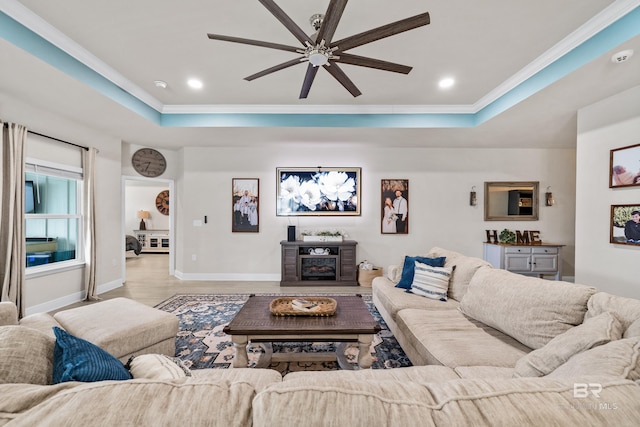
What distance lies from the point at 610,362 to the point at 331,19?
2.13 m

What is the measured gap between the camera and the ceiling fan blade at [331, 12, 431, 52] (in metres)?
1.69

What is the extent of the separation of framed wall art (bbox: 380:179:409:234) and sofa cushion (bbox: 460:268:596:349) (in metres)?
2.97

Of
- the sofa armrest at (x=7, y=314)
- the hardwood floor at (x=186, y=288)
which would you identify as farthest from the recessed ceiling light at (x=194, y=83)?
the hardwood floor at (x=186, y=288)

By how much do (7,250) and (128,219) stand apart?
6.47 m

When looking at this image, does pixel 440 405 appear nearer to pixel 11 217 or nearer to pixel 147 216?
pixel 11 217

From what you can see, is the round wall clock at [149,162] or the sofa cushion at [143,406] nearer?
the sofa cushion at [143,406]

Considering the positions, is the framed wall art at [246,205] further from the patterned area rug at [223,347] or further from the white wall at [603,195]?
the white wall at [603,195]

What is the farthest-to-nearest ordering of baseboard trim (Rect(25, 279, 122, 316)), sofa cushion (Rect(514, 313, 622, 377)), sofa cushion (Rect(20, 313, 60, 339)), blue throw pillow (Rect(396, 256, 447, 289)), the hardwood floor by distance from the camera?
1. the hardwood floor
2. baseboard trim (Rect(25, 279, 122, 316))
3. blue throw pillow (Rect(396, 256, 447, 289))
4. sofa cushion (Rect(20, 313, 60, 339))
5. sofa cushion (Rect(514, 313, 622, 377))

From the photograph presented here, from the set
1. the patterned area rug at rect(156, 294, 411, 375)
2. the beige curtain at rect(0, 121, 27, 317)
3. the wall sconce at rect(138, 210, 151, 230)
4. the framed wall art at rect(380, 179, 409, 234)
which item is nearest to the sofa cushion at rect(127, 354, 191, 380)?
the patterned area rug at rect(156, 294, 411, 375)

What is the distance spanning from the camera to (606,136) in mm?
3033

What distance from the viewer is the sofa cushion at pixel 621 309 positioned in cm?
126

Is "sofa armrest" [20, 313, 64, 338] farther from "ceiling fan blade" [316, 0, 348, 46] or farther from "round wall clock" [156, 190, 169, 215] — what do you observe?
"round wall clock" [156, 190, 169, 215]

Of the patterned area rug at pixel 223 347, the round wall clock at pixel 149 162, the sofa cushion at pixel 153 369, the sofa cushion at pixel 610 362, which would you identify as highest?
the round wall clock at pixel 149 162

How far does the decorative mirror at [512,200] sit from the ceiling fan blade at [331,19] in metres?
4.60
